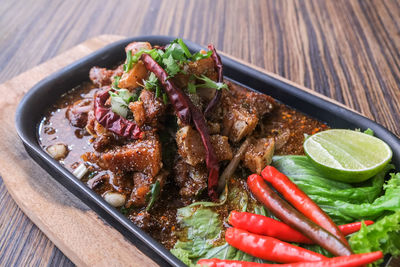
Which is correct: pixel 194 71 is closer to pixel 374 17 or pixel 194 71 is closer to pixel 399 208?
pixel 399 208

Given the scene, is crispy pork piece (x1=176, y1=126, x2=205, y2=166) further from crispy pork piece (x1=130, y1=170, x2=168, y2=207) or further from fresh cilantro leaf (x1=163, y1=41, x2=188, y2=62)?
fresh cilantro leaf (x1=163, y1=41, x2=188, y2=62)

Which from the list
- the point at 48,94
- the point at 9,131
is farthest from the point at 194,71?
the point at 9,131

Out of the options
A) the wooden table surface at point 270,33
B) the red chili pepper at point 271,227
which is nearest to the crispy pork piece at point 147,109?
the red chili pepper at point 271,227

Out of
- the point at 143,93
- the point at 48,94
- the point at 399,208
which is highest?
the point at 143,93

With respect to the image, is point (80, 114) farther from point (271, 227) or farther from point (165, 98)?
point (271, 227)

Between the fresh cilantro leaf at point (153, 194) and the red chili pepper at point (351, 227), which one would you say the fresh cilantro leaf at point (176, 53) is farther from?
the red chili pepper at point (351, 227)

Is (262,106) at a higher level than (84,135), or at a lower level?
higher
